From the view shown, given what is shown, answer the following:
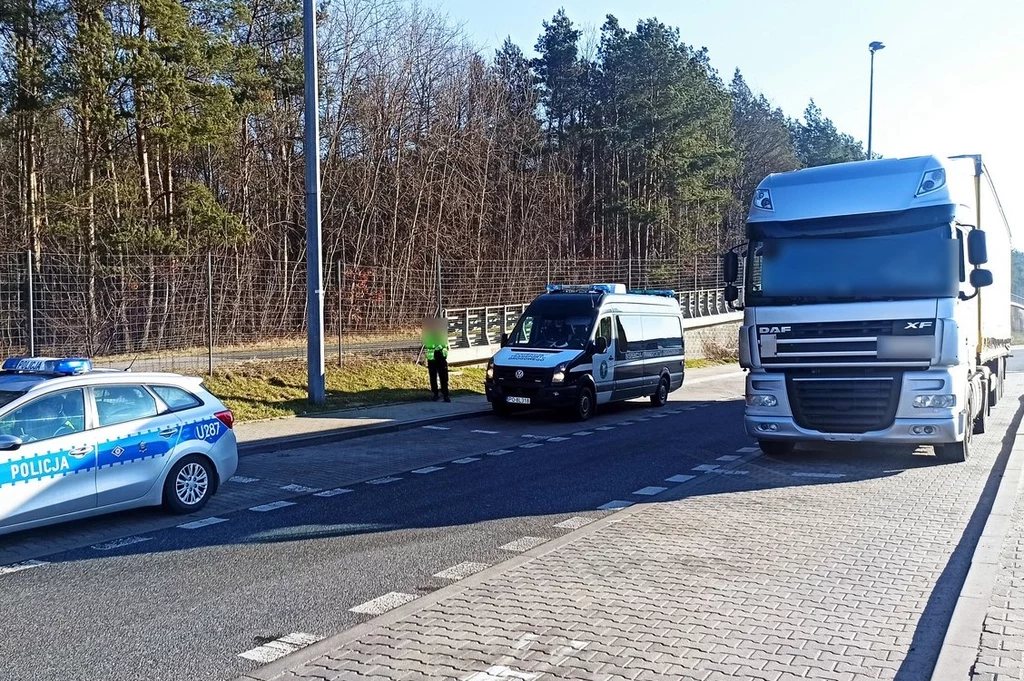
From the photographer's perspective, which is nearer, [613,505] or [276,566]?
[276,566]

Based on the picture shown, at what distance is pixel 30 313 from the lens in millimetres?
15992

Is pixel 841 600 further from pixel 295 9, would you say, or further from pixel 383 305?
pixel 295 9

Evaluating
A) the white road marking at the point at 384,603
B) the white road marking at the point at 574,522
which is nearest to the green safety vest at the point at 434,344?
the white road marking at the point at 574,522

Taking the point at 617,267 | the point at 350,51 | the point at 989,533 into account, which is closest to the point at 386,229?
the point at 350,51

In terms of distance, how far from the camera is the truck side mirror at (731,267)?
12352 millimetres

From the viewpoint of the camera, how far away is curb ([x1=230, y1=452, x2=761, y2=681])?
16.5ft

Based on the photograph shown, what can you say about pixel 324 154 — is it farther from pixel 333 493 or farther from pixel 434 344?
pixel 333 493

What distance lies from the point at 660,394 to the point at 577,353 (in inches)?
167

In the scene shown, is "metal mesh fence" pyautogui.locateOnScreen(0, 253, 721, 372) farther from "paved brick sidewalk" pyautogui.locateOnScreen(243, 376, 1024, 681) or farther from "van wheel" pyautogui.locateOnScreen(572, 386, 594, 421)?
"paved brick sidewalk" pyautogui.locateOnScreen(243, 376, 1024, 681)

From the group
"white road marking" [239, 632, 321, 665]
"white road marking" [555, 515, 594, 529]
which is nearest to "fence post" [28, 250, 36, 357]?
"white road marking" [555, 515, 594, 529]

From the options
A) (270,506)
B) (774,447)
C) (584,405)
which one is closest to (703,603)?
(270,506)

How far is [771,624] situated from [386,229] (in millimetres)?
32585

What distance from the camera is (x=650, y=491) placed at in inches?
413

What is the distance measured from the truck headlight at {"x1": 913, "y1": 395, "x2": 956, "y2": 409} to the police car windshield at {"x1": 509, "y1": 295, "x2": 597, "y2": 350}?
730cm
